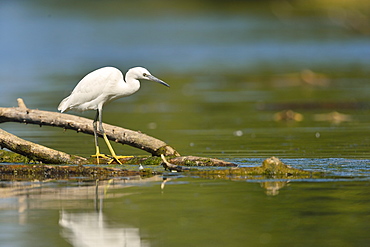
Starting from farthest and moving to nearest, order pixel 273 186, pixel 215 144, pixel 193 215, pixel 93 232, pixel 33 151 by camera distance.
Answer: pixel 215 144, pixel 33 151, pixel 273 186, pixel 193 215, pixel 93 232

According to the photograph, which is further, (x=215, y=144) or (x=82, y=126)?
(x=215, y=144)

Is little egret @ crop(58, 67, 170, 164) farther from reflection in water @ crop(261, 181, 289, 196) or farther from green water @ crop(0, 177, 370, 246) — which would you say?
reflection in water @ crop(261, 181, 289, 196)

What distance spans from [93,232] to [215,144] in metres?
6.79

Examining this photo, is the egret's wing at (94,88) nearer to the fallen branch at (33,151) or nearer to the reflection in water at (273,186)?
the fallen branch at (33,151)

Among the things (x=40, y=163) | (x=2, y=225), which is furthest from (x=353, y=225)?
(x=40, y=163)

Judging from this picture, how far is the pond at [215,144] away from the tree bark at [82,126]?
96 centimetres

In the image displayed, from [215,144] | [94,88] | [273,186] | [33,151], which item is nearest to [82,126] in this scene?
[94,88]

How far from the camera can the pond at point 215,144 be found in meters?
7.95

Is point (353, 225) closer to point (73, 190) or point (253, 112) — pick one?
point (73, 190)

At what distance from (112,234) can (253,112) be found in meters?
12.8

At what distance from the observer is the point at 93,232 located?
7887 millimetres

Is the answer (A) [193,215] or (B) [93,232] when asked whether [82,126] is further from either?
(B) [93,232]

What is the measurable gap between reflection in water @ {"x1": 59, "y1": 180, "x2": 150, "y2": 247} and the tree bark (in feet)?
9.99

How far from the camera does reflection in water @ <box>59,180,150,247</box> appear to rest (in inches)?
296
